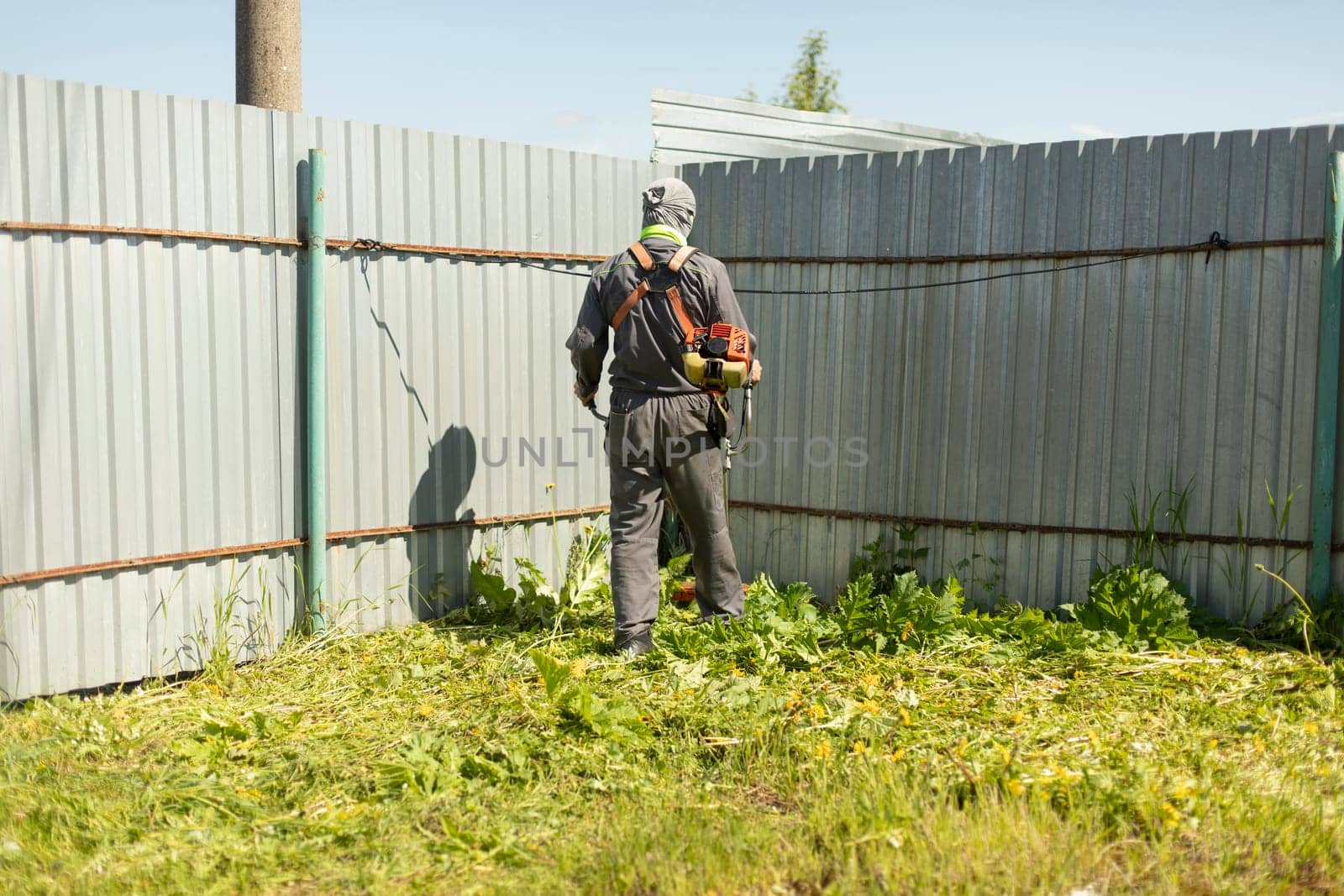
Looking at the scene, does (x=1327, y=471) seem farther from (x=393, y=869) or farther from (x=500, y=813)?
(x=393, y=869)

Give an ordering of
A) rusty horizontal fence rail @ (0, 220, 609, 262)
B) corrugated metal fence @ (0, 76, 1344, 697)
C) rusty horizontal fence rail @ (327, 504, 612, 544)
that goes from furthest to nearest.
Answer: rusty horizontal fence rail @ (327, 504, 612, 544) < corrugated metal fence @ (0, 76, 1344, 697) < rusty horizontal fence rail @ (0, 220, 609, 262)

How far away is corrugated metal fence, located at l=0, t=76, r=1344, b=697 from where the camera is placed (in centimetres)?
498

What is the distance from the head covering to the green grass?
1.91 meters

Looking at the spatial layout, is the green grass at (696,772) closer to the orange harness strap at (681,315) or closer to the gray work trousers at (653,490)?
the gray work trousers at (653,490)

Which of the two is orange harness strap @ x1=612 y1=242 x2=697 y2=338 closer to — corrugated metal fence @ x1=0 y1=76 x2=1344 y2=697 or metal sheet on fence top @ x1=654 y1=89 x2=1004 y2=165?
corrugated metal fence @ x1=0 y1=76 x2=1344 y2=697

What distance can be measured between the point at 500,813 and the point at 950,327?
3654 millimetres

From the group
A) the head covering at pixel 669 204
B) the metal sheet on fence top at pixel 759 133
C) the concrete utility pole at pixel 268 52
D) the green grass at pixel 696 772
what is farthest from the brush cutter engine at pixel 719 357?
the concrete utility pole at pixel 268 52

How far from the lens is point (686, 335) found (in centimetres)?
565

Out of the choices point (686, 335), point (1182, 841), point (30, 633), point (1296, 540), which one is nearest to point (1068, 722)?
point (1182, 841)

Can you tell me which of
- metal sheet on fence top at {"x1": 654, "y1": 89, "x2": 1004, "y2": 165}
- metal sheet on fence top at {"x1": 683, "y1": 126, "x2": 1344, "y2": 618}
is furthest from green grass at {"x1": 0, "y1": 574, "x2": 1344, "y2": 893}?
metal sheet on fence top at {"x1": 654, "y1": 89, "x2": 1004, "y2": 165}

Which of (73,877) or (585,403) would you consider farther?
(585,403)

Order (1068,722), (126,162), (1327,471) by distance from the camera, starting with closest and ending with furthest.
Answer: (1068,722) → (126,162) → (1327,471)

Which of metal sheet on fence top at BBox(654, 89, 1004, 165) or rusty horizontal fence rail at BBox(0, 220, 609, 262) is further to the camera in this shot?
metal sheet on fence top at BBox(654, 89, 1004, 165)

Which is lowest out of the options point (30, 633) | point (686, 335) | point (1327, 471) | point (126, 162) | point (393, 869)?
point (393, 869)
